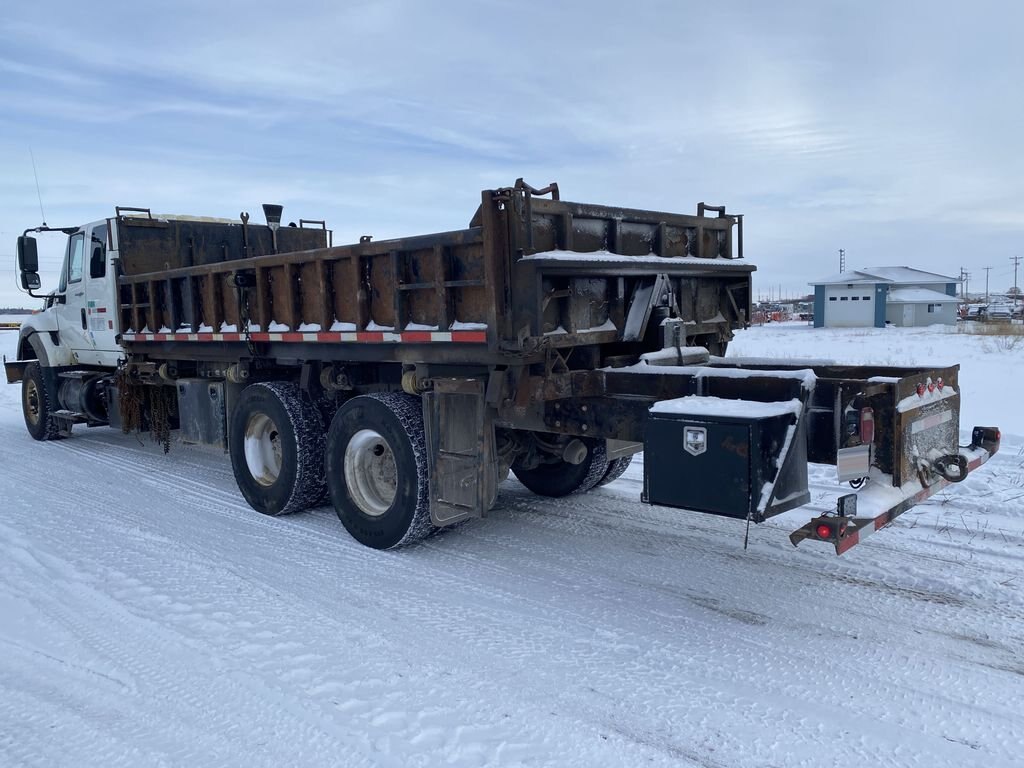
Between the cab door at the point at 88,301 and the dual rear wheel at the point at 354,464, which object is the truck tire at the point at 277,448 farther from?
the cab door at the point at 88,301

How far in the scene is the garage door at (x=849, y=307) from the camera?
48688 mm

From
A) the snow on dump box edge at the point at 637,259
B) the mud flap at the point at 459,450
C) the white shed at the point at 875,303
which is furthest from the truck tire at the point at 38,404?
the white shed at the point at 875,303

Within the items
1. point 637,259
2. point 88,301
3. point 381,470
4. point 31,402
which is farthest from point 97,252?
point 637,259

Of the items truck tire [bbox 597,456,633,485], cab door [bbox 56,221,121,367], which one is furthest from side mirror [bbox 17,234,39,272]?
truck tire [bbox 597,456,633,485]

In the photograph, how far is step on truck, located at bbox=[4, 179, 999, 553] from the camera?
4.03 m

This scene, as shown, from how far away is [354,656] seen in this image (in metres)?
3.98

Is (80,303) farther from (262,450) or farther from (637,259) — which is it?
(637,259)

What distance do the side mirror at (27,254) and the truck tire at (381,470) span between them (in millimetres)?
5761

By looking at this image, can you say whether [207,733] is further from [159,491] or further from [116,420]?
[116,420]

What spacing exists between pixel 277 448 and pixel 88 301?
13.4ft

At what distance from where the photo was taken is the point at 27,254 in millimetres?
9414

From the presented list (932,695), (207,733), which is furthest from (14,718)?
(932,695)

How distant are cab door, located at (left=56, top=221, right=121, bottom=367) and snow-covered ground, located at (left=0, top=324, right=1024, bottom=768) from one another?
3.01 m

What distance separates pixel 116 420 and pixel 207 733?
23.0 feet
